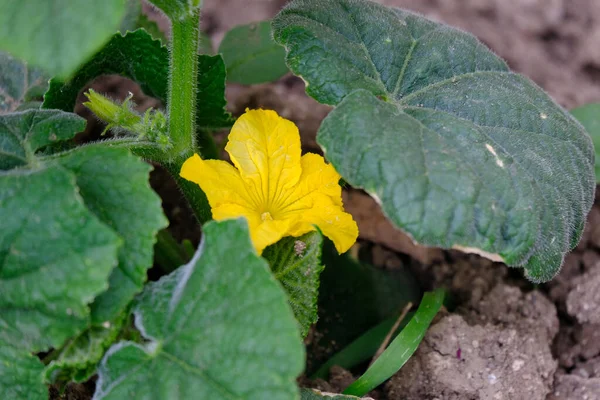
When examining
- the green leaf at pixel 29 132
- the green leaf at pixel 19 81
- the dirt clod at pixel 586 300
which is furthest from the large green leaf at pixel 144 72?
the dirt clod at pixel 586 300

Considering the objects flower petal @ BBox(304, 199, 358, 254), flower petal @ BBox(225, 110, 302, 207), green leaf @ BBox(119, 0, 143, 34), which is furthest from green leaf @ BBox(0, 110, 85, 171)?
green leaf @ BBox(119, 0, 143, 34)

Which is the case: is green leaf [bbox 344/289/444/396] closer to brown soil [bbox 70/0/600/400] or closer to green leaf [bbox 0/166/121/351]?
brown soil [bbox 70/0/600/400]

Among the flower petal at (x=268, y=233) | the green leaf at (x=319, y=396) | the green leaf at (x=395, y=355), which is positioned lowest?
the green leaf at (x=395, y=355)

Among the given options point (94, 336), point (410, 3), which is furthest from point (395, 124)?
point (410, 3)

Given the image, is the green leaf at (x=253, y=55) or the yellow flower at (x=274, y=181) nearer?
the yellow flower at (x=274, y=181)

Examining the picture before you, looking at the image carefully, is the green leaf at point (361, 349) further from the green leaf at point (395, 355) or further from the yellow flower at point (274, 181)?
the yellow flower at point (274, 181)

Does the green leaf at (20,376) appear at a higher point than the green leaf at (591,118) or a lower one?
higher

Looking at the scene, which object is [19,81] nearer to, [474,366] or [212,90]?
[212,90]
